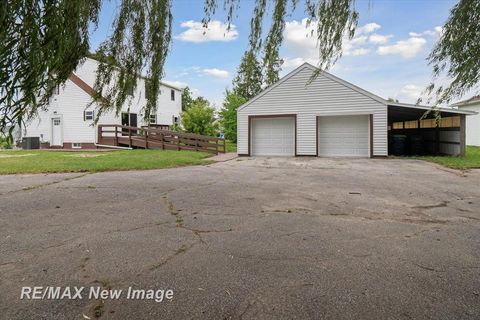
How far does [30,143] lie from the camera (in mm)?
20375

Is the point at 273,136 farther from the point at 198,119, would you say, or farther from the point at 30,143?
the point at 30,143

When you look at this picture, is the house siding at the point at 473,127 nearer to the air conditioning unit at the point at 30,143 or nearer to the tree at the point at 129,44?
the tree at the point at 129,44

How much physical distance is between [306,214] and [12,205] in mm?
5010

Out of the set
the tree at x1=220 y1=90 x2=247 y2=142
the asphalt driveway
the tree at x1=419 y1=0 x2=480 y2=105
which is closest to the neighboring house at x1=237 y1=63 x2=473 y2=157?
the tree at x1=220 y1=90 x2=247 y2=142

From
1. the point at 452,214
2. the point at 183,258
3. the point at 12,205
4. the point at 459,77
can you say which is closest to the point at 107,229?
the point at 183,258

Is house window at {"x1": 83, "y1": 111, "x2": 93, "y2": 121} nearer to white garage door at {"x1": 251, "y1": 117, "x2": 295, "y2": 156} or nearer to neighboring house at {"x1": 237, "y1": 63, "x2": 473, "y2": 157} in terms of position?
neighboring house at {"x1": 237, "y1": 63, "x2": 473, "y2": 157}

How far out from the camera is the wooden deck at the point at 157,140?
1784 cm

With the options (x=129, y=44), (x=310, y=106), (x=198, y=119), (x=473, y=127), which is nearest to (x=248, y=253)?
(x=129, y=44)

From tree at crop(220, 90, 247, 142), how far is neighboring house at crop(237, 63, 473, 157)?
7475 mm

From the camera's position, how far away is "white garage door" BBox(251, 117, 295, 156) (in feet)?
55.9

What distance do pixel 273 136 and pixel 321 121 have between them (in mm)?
2659

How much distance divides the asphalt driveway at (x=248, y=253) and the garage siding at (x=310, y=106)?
372 inches

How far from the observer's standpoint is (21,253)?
3246mm

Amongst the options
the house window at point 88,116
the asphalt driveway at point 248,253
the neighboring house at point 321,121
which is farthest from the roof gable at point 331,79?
the house window at point 88,116
